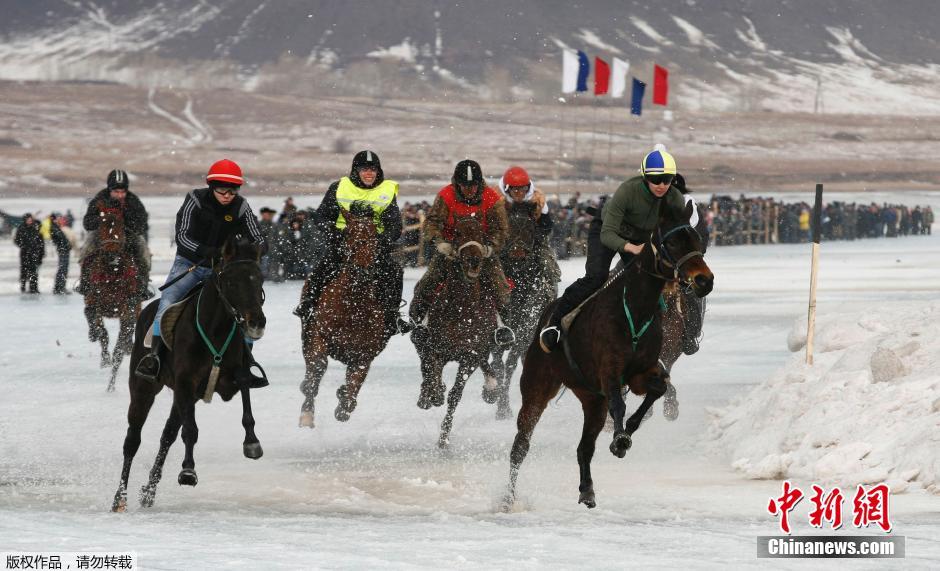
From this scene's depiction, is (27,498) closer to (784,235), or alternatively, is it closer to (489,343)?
(489,343)

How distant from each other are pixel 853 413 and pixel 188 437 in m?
4.75

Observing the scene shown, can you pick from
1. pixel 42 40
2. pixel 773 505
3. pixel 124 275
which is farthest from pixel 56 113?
pixel 773 505

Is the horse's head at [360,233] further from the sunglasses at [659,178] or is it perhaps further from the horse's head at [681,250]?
the horse's head at [681,250]

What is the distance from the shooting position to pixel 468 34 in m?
192

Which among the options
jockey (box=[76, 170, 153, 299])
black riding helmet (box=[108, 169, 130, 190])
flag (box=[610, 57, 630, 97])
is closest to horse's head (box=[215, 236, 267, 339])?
black riding helmet (box=[108, 169, 130, 190])

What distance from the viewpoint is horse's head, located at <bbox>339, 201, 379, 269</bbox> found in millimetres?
12500

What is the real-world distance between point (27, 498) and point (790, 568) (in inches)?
205

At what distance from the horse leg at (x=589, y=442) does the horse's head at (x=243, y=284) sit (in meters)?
2.13

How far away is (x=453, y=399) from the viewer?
12.8 meters

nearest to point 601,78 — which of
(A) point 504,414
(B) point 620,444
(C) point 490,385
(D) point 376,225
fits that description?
(A) point 504,414

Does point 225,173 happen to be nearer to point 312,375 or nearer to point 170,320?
point 170,320

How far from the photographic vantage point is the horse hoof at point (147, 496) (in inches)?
378

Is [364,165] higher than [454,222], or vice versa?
[364,165]

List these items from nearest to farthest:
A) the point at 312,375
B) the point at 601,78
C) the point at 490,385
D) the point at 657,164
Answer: the point at 657,164, the point at 312,375, the point at 490,385, the point at 601,78
